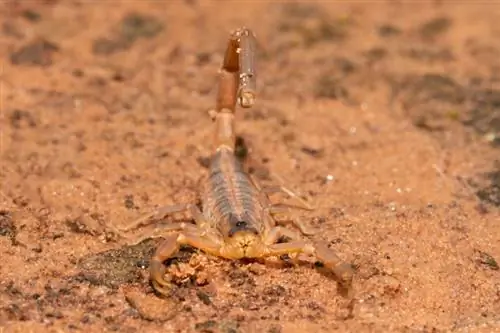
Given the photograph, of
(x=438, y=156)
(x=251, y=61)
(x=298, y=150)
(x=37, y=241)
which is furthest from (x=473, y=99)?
(x=37, y=241)

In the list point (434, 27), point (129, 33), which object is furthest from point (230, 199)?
point (434, 27)

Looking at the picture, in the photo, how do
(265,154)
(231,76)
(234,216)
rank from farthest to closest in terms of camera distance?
1. (265,154)
2. (231,76)
3. (234,216)

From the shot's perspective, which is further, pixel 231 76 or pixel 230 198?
pixel 231 76

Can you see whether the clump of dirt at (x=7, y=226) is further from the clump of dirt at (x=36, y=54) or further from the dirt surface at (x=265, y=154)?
the clump of dirt at (x=36, y=54)

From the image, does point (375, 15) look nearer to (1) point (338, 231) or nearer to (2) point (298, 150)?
(2) point (298, 150)

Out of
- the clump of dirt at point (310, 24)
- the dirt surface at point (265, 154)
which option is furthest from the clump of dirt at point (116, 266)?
the clump of dirt at point (310, 24)

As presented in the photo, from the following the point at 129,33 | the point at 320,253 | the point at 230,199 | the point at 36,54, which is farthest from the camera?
the point at 129,33

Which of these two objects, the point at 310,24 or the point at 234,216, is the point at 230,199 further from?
the point at 310,24
